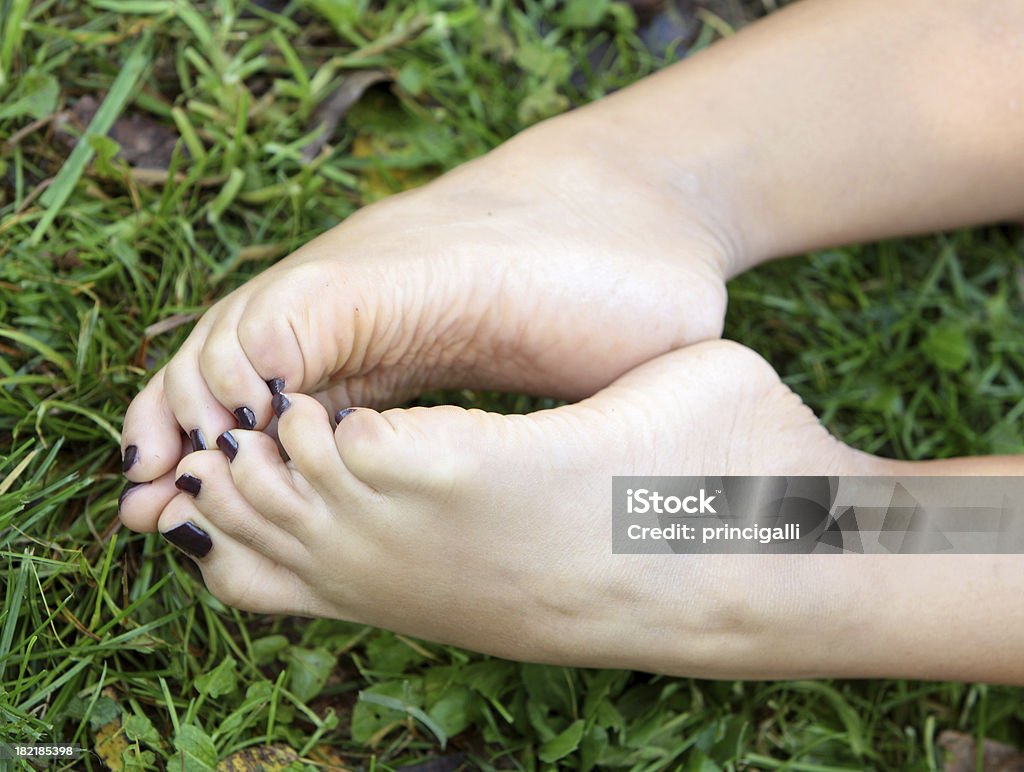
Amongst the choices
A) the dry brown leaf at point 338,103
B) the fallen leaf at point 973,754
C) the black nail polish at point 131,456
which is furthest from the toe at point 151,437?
the fallen leaf at point 973,754

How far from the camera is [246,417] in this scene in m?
1.03

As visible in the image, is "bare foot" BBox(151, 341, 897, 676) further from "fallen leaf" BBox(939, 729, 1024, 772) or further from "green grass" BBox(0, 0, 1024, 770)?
"fallen leaf" BBox(939, 729, 1024, 772)

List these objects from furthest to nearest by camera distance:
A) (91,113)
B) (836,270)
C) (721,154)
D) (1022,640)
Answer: (836,270), (91,113), (721,154), (1022,640)

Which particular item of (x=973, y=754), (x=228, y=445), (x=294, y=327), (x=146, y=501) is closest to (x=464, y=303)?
(x=294, y=327)

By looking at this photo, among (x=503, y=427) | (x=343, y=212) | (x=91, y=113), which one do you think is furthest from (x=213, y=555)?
(x=91, y=113)

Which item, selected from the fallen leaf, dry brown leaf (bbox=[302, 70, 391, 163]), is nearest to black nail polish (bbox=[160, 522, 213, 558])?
dry brown leaf (bbox=[302, 70, 391, 163])

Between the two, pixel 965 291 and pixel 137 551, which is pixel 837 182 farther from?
pixel 137 551

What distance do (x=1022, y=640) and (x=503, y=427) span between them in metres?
0.67

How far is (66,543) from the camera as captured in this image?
3.88 ft

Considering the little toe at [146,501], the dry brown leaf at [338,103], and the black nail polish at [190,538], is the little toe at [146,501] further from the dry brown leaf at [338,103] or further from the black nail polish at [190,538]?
the dry brown leaf at [338,103]

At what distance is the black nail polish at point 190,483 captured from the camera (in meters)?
1.01

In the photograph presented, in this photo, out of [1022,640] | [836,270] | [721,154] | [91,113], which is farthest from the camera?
[836,270]

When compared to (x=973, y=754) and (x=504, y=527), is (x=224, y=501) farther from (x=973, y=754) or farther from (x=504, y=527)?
(x=973, y=754)

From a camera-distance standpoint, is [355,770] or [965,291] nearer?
[355,770]
